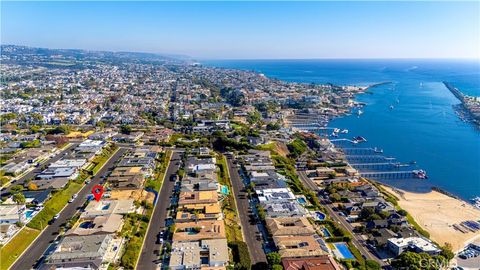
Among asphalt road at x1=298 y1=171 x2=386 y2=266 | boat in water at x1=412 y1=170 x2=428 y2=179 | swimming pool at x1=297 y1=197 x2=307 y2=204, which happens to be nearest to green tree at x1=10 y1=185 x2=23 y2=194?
swimming pool at x1=297 y1=197 x2=307 y2=204

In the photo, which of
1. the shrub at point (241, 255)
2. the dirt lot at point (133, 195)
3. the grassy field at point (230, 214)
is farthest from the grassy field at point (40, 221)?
the shrub at point (241, 255)

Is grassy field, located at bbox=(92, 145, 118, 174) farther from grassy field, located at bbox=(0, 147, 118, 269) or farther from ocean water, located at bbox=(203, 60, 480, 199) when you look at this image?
ocean water, located at bbox=(203, 60, 480, 199)

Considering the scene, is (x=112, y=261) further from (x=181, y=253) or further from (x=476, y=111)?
(x=476, y=111)

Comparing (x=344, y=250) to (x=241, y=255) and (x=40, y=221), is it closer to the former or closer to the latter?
(x=241, y=255)

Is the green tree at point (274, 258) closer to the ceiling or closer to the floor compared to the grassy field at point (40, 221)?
closer to the ceiling

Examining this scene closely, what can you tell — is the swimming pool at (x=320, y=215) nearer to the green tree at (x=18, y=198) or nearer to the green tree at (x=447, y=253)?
the green tree at (x=447, y=253)

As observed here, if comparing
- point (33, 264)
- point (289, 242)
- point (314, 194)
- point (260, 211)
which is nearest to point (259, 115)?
point (314, 194)

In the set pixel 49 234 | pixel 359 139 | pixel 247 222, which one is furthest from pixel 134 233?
pixel 359 139
